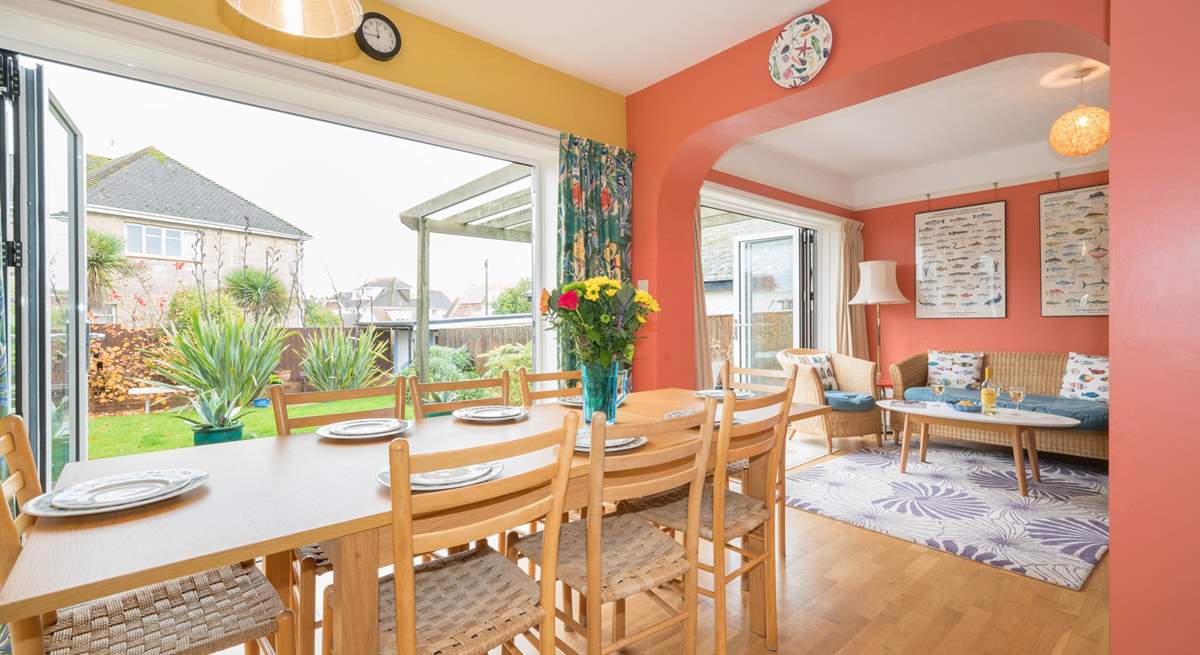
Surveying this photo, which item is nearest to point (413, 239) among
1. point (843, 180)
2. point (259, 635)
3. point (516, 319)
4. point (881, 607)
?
point (516, 319)

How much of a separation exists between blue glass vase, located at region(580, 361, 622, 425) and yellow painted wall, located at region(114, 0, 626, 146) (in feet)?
6.17

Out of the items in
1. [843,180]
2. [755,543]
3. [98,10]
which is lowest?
[755,543]

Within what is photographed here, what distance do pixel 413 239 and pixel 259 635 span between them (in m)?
2.32

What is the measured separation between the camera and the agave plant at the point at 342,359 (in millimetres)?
2762

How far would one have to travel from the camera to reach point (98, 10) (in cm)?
195

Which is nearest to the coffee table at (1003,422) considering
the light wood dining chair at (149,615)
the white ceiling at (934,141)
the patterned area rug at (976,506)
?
the patterned area rug at (976,506)

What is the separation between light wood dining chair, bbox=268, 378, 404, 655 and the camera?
1.51 m

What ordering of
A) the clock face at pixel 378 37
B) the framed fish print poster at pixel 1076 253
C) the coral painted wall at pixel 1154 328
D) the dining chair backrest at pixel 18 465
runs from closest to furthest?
the dining chair backrest at pixel 18 465
the coral painted wall at pixel 1154 328
the clock face at pixel 378 37
the framed fish print poster at pixel 1076 253

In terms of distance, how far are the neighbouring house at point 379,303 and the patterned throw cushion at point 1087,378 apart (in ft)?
16.5

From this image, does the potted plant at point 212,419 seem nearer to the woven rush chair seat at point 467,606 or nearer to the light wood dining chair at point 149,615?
the light wood dining chair at point 149,615

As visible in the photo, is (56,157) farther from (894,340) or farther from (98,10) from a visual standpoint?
(894,340)

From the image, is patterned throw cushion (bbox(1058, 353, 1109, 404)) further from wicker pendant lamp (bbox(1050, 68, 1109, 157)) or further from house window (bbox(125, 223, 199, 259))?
house window (bbox(125, 223, 199, 259))

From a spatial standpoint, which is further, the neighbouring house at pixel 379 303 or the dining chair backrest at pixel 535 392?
the neighbouring house at pixel 379 303

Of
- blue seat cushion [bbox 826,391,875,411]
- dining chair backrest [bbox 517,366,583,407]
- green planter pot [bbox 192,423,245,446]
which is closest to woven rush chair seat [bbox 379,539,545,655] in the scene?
dining chair backrest [bbox 517,366,583,407]
